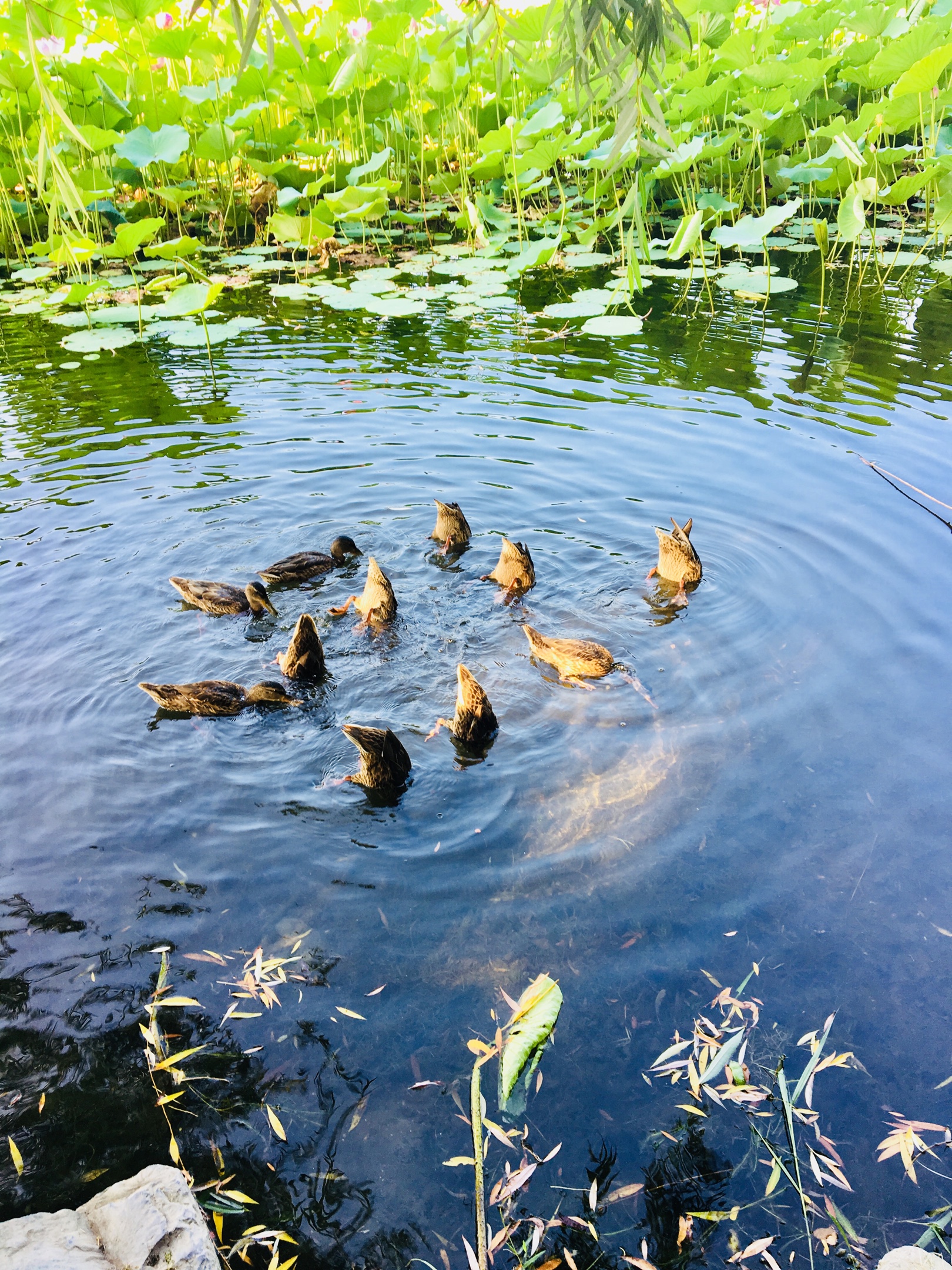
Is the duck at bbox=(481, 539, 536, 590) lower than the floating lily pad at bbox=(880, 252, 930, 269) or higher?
lower

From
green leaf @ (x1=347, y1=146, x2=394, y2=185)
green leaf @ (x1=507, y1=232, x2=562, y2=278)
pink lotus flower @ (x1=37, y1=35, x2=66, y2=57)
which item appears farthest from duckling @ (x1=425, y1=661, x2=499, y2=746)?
pink lotus flower @ (x1=37, y1=35, x2=66, y2=57)

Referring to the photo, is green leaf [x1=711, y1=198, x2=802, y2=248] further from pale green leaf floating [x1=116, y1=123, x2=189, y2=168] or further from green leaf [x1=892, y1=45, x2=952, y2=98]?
pale green leaf floating [x1=116, y1=123, x2=189, y2=168]

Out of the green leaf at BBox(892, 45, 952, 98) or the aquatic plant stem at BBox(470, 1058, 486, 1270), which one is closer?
the aquatic plant stem at BBox(470, 1058, 486, 1270)

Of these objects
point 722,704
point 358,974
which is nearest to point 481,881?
point 358,974

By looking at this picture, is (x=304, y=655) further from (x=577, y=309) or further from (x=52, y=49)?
(x=52, y=49)

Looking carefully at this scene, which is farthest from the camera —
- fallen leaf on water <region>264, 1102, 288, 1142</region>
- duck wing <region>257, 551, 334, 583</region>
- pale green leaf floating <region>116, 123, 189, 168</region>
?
pale green leaf floating <region>116, 123, 189, 168</region>

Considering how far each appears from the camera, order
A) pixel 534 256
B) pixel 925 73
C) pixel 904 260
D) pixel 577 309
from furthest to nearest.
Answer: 1. pixel 904 260
2. pixel 534 256
3. pixel 577 309
4. pixel 925 73

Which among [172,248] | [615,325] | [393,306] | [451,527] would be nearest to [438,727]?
[451,527]

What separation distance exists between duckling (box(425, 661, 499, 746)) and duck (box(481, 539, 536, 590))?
1.23 metres

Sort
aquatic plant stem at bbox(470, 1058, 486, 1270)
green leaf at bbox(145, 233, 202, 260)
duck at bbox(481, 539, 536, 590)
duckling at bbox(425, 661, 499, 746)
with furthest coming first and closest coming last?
1. green leaf at bbox(145, 233, 202, 260)
2. duck at bbox(481, 539, 536, 590)
3. duckling at bbox(425, 661, 499, 746)
4. aquatic plant stem at bbox(470, 1058, 486, 1270)

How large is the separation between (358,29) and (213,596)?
10.8m

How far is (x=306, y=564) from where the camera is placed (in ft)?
16.6

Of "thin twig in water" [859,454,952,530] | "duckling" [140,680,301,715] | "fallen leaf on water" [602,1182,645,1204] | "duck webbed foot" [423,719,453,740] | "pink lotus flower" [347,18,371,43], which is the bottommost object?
"fallen leaf on water" [602,1182,645,1204]

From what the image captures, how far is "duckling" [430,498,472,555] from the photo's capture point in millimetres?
5195
